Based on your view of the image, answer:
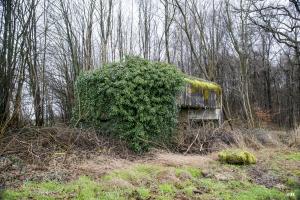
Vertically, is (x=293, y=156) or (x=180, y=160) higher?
(x=180, y=160)

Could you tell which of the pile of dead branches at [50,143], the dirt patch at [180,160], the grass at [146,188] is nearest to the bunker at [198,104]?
the dirt patch at [180,160]

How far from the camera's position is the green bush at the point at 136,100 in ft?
29.1

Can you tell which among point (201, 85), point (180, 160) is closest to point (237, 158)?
point (180, 160)

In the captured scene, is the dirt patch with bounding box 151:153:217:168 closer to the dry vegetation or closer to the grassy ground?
the dry vegetation

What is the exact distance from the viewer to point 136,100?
29.2ft

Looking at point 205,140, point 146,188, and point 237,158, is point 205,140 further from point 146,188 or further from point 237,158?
point 146,188

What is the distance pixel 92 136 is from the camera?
28.0 ft

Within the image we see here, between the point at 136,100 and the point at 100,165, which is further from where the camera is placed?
the point at 136,100

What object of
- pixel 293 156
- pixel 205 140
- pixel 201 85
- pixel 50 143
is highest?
pixel 201 85

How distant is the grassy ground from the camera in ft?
16.4

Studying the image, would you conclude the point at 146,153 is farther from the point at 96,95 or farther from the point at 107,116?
the point at 96,95

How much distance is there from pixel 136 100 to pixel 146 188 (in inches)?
145

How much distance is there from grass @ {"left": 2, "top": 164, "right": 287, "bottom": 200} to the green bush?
86.1 inches

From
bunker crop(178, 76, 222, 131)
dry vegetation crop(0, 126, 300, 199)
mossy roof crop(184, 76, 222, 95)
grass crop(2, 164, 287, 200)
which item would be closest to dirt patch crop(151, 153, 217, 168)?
dry vegetation crop(0, 126, 300, 199)
